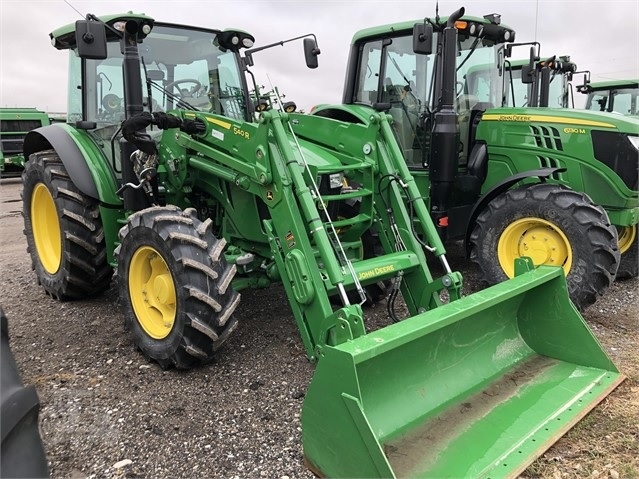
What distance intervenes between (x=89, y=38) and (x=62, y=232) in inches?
71.3

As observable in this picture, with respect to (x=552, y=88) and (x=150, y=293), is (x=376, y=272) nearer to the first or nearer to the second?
(x=150, y=293)

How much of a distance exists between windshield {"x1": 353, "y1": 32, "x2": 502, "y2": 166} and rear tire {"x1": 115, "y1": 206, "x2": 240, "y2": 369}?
9.31ft

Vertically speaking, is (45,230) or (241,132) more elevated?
(241,132)

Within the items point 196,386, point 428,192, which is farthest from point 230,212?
point 428,192

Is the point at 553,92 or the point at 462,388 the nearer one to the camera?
the point at 462,388

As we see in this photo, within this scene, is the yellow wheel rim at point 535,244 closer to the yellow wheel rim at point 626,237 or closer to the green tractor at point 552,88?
the green tractor at point 552,88

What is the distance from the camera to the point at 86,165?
14.4 ft

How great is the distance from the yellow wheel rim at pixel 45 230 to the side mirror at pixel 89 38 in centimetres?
224

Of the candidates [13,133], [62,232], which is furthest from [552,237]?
[13,133]

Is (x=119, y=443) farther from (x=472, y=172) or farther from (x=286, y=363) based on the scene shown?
Answer: (x=472, y=172)

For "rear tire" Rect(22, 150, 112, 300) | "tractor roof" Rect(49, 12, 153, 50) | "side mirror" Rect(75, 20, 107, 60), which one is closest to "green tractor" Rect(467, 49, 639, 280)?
"tractor roof" Rect(49, 12, 153, 50)

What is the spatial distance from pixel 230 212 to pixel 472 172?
263 centimetres

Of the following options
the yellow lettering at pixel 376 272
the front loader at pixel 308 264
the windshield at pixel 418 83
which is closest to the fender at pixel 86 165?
the front loader at pixel 308 264

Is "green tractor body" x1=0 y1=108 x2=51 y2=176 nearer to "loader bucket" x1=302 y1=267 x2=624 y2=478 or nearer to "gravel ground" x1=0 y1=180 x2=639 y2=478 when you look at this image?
"gravel ground" x1=0 y1=180 x2=639 y2=478
